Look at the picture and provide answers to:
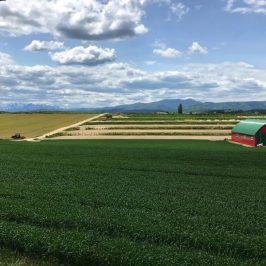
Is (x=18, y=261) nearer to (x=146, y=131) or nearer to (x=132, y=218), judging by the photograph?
(x=132, y=218)

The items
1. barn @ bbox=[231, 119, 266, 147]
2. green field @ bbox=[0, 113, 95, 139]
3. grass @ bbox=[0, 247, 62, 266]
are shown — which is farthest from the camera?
green field @ bbox=[0, 113, 95, 139]

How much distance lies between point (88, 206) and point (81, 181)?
748 cm

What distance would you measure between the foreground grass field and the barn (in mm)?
44680

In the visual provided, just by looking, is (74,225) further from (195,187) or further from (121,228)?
(195,187)

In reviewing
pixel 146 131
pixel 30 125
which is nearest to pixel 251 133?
pixel 146 131

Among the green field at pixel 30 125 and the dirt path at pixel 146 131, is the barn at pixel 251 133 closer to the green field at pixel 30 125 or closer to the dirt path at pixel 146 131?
the dirt path at pixel 146 131

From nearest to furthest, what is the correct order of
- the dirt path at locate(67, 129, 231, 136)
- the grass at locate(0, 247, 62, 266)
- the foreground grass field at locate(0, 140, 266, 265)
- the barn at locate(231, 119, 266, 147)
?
the grass at locate(0, 247, 62, 266) < the foreground grass field at locate(0, 140, 266, 265) < the barn at locate(231, 119, 266, 147) < the dirt path at locate(67, 129, 231, 136)

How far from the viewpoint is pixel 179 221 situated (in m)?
16.2

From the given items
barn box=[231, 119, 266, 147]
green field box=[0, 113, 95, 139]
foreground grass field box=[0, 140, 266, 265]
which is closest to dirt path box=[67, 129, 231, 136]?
green field box=[0, 113, 95, 139]

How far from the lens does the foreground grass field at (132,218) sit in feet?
41.5

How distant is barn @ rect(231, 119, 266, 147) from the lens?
72812 millimetres

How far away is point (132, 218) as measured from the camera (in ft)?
52.5

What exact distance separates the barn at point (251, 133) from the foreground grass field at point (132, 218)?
44680 mm

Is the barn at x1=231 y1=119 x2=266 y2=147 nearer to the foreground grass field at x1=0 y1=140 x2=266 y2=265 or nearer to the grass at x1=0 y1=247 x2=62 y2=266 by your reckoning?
the foreground grass field at x1=0 y1=140 x2=266 y2=265
